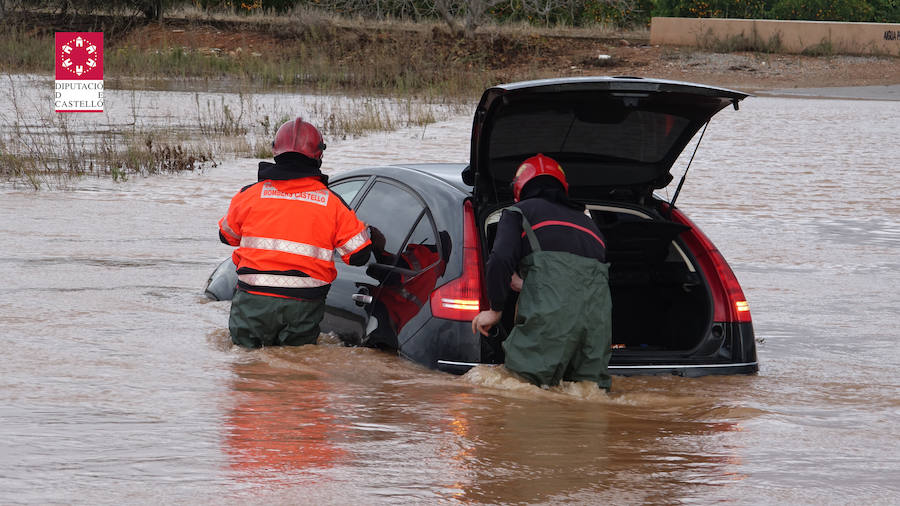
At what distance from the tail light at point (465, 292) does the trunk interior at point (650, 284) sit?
349 millimetres

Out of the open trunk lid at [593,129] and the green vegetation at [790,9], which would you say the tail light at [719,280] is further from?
the green vegetation at [790,9]

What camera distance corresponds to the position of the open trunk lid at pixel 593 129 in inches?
248

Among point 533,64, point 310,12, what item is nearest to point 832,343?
point 533,64

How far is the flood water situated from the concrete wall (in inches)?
1619

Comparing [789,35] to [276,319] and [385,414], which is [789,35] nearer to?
[276,319]

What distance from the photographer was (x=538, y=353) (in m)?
6.06

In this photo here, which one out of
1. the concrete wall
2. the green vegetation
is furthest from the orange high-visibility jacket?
the green vegetation

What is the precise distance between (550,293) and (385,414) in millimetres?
1012

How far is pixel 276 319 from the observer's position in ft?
23.1

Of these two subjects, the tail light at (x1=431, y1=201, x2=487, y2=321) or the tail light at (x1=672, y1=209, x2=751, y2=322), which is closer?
the tail light at (x1=431, y1=201, x2=487, y2=321)

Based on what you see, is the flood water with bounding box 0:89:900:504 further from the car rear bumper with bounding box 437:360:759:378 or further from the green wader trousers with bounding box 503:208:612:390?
the green wader trousers with bounding box 503:208:612:390

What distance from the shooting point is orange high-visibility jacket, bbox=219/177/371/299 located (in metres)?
6.95

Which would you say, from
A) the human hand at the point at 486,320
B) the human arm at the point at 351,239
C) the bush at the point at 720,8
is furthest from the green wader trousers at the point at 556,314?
the bush at the point at 720,8

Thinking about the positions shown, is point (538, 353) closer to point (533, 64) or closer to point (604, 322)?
point (604, 322)
